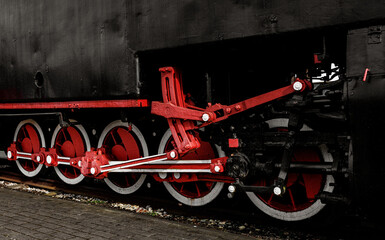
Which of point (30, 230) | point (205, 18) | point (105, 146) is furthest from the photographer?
point (105, 146)

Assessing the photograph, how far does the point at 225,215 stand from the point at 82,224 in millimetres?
1550

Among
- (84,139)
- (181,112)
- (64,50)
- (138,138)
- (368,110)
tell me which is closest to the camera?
(368,110)

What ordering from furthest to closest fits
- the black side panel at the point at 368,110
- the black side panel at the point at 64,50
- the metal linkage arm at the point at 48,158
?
the metal linkage arm at the point at 48,158
the black side panel at the point at 64,50
the black side panel at the point at 368,110

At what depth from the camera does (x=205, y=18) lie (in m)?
3.32

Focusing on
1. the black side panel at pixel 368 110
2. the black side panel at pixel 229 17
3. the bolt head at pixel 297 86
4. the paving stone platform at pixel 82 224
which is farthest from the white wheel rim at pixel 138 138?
the black side panel at pixel 368 110

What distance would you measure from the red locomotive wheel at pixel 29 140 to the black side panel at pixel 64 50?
2.88 feet

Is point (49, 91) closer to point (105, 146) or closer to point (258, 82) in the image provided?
point (105, 146)

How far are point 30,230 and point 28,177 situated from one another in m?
3.33

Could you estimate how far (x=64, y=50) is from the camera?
446cm

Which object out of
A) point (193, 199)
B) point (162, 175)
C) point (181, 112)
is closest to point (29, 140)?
point (162, 175)

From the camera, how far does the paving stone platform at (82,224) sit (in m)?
3.35

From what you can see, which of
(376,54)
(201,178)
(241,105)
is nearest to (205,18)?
(241,105)

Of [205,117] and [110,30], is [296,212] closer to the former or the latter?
[205,117]

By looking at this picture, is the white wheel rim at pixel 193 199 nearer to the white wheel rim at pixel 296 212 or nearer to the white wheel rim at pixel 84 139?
the white wheel rim at pixel 296 212
